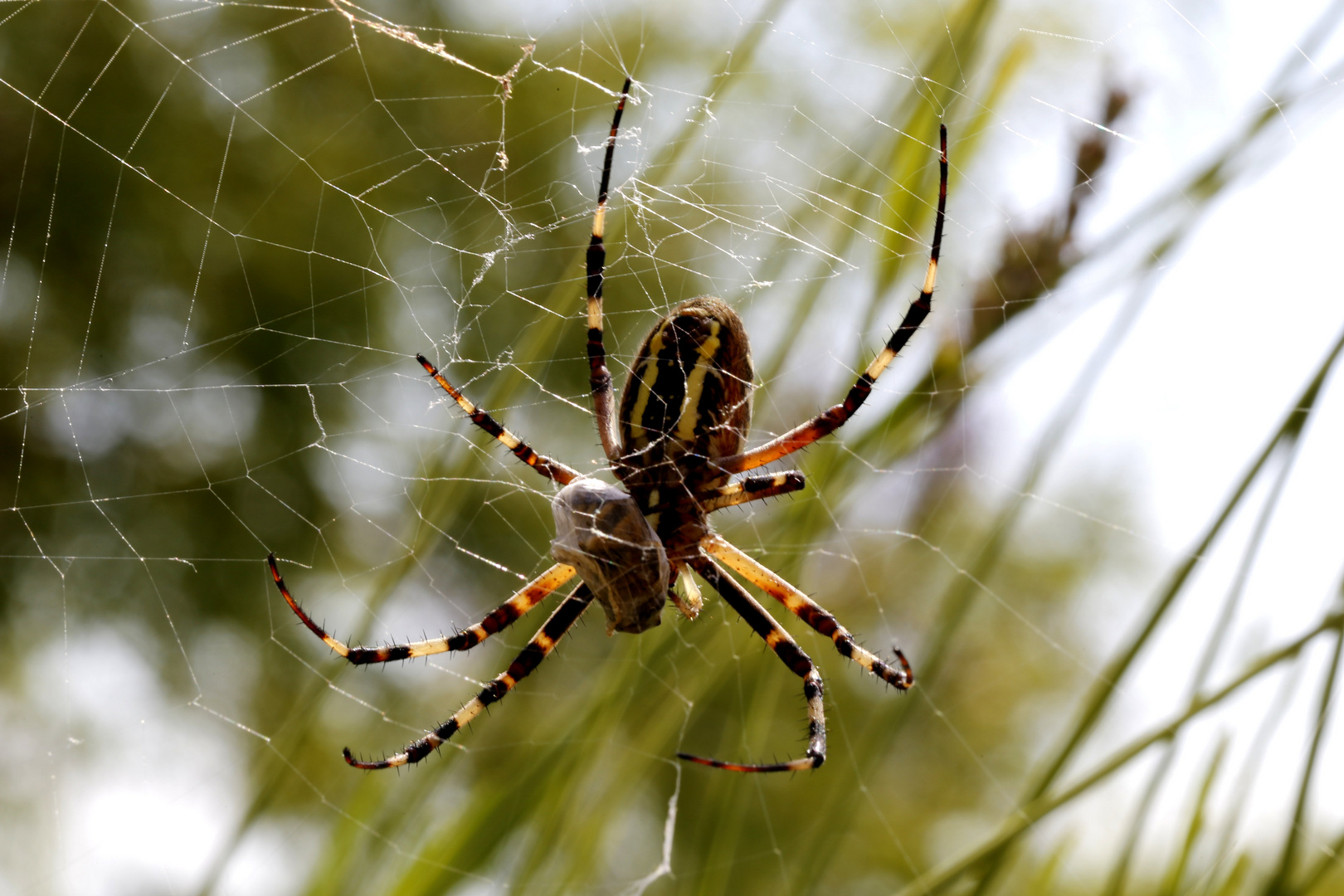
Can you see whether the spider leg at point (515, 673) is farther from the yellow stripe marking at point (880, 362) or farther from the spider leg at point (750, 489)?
the yellow stripe marking at point (880, 362)

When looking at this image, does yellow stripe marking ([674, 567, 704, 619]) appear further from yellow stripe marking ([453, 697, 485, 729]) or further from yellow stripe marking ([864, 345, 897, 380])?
yellow stripe marking ([864, 345, 897, 380])

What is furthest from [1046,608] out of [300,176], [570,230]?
[300,176]

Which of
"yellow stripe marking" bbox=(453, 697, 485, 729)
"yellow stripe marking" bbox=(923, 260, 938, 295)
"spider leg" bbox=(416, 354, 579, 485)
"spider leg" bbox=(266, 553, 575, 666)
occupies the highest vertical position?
"yellow stripe marking" bbox=(923, 260, 938, 295)

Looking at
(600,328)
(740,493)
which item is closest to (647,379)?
(600,328)

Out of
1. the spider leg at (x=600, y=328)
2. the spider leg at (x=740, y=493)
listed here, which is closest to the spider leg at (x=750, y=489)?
the spider leg at (x=740, y=493)

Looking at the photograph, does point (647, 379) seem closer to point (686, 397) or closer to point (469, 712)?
point (686, 397)

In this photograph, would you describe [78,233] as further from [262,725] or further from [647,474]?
[647,474]

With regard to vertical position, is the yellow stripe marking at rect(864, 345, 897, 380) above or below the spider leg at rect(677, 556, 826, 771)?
above

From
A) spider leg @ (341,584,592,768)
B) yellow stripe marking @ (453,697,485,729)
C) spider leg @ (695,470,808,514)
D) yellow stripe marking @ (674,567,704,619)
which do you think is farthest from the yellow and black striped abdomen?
yellow stripe marking @ (453,697,485,729)

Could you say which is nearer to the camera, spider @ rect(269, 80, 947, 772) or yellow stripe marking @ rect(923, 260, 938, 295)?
spider @ rect(269, 80, 947, 772)
